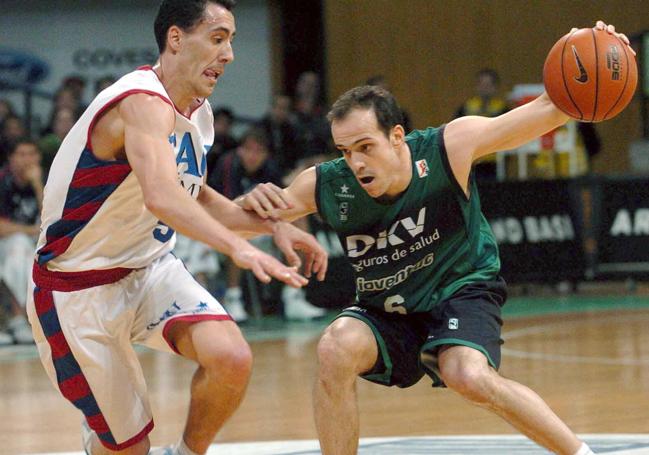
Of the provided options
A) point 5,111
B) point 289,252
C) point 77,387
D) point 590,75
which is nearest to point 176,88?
point 289,252

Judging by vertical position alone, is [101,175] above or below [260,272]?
above

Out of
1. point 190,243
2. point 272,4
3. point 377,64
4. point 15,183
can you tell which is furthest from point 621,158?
point 15,183

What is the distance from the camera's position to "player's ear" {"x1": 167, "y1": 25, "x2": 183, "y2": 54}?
16.5 feet

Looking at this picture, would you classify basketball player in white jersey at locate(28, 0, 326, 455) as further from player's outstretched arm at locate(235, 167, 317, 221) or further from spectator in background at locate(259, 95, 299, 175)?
spectator in background at locate(259, 95, 299, 175)

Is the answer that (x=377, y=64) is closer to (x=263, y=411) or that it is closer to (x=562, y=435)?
(x=263, y=411)

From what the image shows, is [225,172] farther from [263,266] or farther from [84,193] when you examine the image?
[263,266]

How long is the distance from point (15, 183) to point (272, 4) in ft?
22.5

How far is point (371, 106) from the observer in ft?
17.5

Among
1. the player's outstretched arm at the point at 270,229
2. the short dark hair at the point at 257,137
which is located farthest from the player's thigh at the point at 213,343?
Result: the short dark hair at the point at 257,137

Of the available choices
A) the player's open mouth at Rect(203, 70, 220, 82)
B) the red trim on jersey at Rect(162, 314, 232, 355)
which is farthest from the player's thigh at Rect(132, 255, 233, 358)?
the player's open mouth at Rect(203, 70, 220, 82)

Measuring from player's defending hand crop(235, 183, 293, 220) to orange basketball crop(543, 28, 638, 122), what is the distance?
1097mm

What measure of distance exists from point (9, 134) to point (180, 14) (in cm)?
851

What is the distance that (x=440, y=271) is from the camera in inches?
215

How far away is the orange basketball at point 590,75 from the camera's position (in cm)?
525
